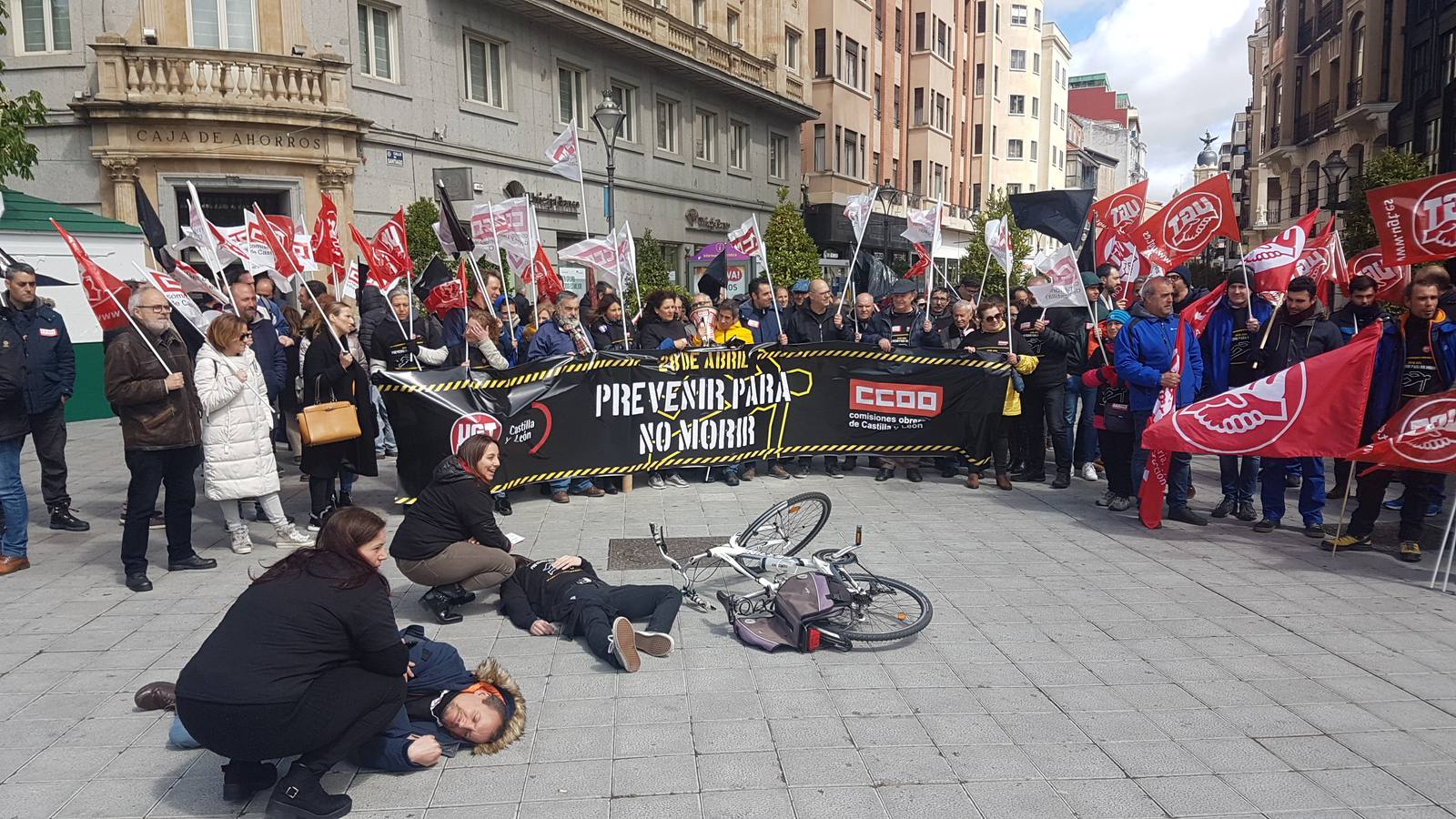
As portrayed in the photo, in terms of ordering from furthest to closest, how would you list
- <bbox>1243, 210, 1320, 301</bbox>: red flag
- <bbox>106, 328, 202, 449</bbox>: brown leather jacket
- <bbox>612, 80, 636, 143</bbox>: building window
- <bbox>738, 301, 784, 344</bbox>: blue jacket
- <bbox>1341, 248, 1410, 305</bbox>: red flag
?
<bbox>612, 80, 636, 143</bbox>: building window, <bbox>738, 301, 784, 344</bbox>: blue jacket, <bbox>1341, 248, 1410, 305</bbox>: red flag, <bbox>1243, 210, 1320, 301</bbox>: red flag, <bbox>106, 328, 202, 449</bbox>: brown leather jacket

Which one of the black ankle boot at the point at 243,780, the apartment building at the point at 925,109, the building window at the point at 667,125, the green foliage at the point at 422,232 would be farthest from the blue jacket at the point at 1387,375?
the building window at the point at 667,125

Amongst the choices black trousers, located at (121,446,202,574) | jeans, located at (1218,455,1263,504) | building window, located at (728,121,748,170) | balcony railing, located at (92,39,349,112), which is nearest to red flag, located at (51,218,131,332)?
black trousers, located at (121,446,202,574)

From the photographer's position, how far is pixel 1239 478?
898cm

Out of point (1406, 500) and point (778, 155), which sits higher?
point (778, 155)

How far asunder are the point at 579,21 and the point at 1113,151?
105 meters

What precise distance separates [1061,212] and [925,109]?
4312 centimetres

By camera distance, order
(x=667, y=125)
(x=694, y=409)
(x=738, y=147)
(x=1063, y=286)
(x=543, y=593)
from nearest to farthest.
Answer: (x=543, y=593)
(x=1063, y=286)
(x=694, y=409)
(x=667, y=125)
(x=738, y=147)

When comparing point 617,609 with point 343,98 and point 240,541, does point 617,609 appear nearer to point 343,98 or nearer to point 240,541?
point 240,541

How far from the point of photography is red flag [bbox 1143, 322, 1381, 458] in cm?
746

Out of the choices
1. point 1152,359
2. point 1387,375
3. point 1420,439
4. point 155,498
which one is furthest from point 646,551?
point 1387,375

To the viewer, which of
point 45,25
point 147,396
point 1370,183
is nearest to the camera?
point 147,396

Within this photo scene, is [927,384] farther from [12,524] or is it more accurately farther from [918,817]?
[12,524]

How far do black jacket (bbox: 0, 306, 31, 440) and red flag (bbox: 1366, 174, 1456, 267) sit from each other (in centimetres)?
1045

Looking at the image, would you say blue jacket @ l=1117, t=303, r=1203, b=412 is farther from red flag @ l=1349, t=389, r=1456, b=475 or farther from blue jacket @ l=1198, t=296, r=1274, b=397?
red flag @ l=1349, t=389, r=1456, b=475
